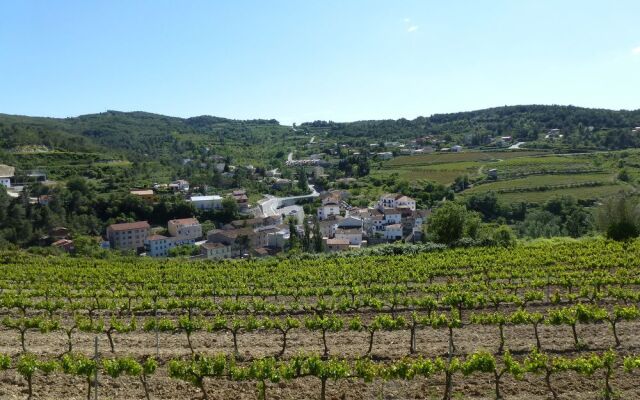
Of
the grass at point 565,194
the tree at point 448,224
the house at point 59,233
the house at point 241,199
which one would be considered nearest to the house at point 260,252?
the house at point 241,199

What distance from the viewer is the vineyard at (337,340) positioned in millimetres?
12500

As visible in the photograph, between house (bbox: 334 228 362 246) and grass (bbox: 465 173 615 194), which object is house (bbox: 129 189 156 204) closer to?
house (bbox: 334 228 362 246)

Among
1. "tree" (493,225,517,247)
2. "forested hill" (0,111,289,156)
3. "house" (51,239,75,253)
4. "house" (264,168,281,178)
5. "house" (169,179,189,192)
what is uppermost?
"forested hill" (0,111,289,156)

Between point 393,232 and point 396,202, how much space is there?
11833 millimetres

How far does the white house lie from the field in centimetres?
1826

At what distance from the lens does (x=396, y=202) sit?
89.3 m

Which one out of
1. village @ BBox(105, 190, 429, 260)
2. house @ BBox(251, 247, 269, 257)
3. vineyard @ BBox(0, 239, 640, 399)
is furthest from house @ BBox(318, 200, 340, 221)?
vineyard @ BBox(0, 239, 640, 399)

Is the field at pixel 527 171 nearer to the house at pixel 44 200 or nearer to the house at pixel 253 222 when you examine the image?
the house at pixel 253 222

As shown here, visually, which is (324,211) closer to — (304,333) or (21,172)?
(21,172)

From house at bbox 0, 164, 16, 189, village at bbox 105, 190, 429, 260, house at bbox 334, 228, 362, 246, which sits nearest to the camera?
village at bbox 105, 190, 429, 260

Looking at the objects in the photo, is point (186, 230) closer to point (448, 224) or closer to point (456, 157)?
point (448, 224)

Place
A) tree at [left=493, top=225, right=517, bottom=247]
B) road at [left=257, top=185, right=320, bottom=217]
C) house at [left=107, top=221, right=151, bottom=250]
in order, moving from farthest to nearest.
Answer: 1. road at [left=257, top=185, right=320, bottom=217]
2. house at [left=107, top=221, right=151, bottom=250]
3. tree at [left=493, top=225, right=517, bottom=247]

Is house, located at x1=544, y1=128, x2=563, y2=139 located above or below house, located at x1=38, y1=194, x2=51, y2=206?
above

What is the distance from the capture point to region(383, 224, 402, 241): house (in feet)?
256
